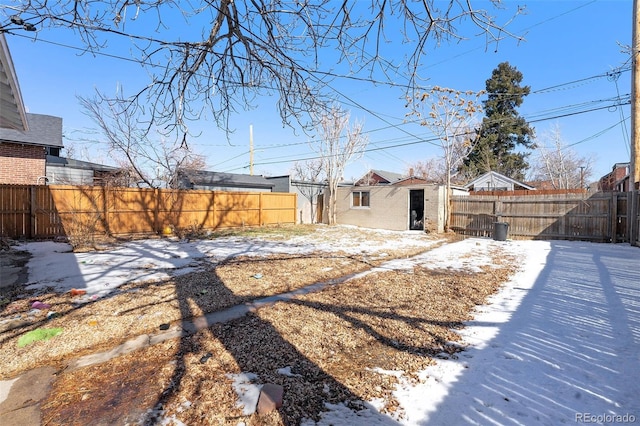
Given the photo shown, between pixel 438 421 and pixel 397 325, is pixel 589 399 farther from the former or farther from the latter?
pixel 397 325

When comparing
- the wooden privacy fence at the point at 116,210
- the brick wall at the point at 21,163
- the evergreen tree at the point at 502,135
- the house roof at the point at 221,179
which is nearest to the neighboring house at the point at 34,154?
the brick wall at the point at 21,163

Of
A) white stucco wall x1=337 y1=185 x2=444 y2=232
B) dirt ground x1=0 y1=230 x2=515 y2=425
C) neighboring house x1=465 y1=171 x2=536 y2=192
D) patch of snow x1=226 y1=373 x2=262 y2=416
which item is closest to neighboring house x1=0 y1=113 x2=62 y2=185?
dirt ground x1=0 y1=230 x2=515 y2=425

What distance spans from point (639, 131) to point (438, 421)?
12.6 meters

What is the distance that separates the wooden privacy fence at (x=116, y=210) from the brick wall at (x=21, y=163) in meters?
3.51

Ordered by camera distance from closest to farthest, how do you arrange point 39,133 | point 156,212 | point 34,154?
point 156,212
point 34,154
point 39,133

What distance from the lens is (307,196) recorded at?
814 inches

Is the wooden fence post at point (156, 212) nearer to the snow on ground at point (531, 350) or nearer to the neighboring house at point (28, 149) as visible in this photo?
the neighboring house at point (28, 149)

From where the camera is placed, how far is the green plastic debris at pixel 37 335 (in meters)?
3.15

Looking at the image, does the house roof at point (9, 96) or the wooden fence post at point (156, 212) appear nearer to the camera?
the house roof at point (9, 96)

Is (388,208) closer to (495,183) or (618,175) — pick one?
(495,183)

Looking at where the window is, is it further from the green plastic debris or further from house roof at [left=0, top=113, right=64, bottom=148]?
the green plastic debris

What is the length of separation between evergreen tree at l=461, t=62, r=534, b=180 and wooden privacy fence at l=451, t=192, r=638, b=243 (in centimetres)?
1427

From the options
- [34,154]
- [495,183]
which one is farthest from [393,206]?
[34,154]

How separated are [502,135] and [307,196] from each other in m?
18.2
